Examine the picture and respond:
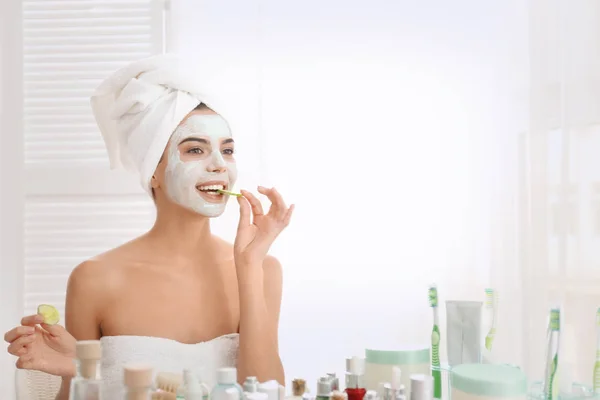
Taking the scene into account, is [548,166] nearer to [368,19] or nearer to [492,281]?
[492,281]

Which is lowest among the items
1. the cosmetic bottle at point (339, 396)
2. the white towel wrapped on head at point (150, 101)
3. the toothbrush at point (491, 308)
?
the cosmetic bottle at point (339, 396)

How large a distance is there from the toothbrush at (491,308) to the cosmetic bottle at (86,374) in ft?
2.57

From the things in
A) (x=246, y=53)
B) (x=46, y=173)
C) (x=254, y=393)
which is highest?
(x=246, y=53)

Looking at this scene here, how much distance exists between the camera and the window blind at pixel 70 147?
168 cm

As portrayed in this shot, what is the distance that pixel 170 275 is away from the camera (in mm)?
1508

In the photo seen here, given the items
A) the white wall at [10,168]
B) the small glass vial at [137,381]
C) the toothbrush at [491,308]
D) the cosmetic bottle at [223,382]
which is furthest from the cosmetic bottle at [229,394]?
the white wall at [10,168]

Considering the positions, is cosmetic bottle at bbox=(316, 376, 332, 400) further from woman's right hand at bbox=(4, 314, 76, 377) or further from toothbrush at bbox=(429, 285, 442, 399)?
woman's right hand at bbox=(4, 314, 76, 377)

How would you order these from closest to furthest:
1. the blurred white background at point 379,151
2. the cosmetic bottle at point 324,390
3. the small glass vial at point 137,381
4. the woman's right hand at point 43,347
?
the small glass vial at point 137,381 < the cosmetic bottle at point 324,390 < the woman's right hand at point 43,347 < the blurred white background at point 379,151

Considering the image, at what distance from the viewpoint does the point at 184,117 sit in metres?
1.48

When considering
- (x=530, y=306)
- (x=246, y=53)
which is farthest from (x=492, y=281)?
(x=246, y=53)

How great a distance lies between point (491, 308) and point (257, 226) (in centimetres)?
53

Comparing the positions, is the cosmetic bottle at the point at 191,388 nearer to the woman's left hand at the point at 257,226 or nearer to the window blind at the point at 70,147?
the woman's left hand at the point at 257,226

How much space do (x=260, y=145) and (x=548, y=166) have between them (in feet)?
2.09

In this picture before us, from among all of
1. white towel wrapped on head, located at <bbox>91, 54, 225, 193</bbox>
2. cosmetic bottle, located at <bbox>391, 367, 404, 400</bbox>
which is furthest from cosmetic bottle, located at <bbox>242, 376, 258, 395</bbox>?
white towel wrapped on head, located at <bbox>91, 54, 225, 193</bbox>
